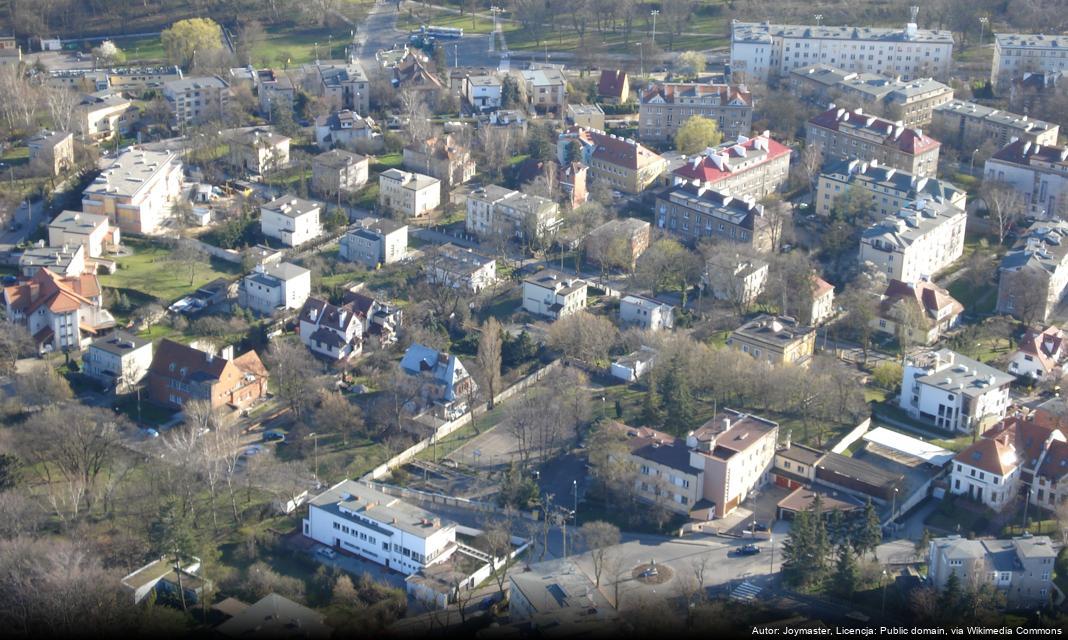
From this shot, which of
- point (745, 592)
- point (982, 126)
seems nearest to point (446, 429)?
point (745, 592)

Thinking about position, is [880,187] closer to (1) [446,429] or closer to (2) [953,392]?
(2) [953,392]

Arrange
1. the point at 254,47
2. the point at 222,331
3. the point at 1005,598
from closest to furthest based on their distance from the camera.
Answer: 1. the point at 1005,598
2. the point at 222,331
3. the point at 254,47

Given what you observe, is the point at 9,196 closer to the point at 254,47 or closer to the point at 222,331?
the point at 222,331

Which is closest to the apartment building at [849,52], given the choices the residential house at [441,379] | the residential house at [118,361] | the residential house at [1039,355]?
the residential house at [1039,355]

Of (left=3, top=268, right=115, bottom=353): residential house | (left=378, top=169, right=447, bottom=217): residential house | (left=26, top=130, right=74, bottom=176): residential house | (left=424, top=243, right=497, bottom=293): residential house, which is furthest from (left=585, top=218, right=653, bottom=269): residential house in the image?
(left=26, top=130, right=74, bottom=176): residential house

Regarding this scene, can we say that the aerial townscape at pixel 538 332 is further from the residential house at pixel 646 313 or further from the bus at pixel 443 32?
the bus at pixel 443 32

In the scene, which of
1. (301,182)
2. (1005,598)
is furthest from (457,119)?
(1005,598)

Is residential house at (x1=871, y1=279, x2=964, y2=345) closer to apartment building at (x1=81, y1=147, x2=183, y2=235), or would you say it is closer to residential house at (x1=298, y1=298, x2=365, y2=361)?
residential house at (x1=298, y1=298, x2=365, y2=361)
